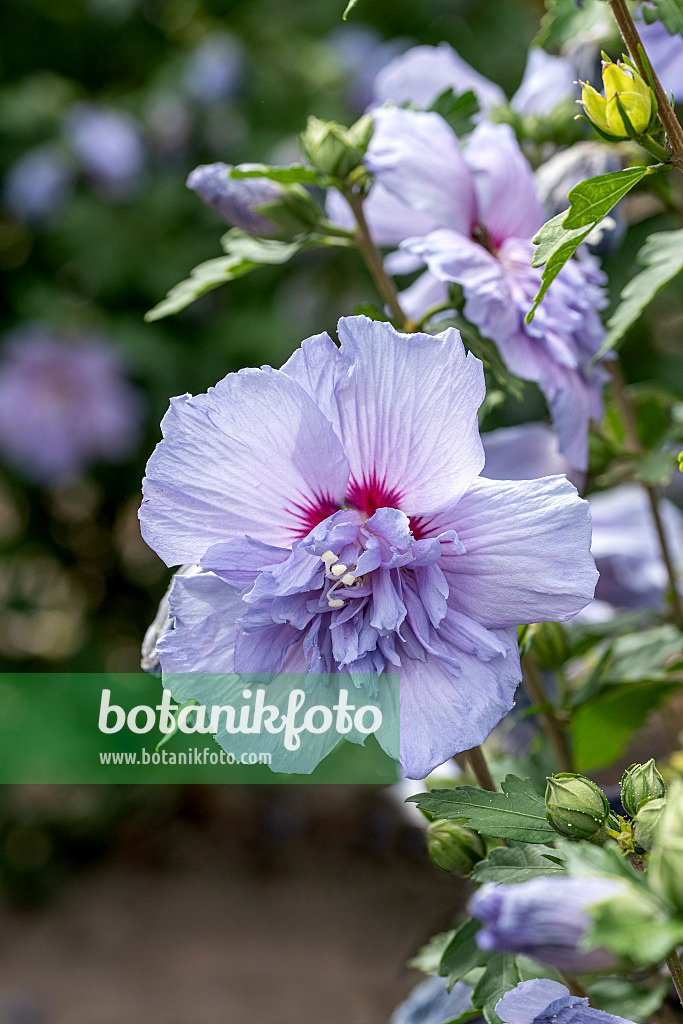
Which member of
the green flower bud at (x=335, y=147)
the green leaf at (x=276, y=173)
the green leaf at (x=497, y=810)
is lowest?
the green leaf at (x=497, y=810)

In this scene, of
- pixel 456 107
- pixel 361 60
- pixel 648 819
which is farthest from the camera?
pixel 361 60

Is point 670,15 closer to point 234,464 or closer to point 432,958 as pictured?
point 234,464

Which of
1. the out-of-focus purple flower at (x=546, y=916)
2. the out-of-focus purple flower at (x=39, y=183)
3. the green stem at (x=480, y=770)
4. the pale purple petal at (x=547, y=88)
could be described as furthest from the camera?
the out-of-focus purple flower at (x=39, y=183)

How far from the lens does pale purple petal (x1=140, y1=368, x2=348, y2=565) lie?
426 millimetres

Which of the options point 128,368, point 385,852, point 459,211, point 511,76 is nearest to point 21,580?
point 128,368

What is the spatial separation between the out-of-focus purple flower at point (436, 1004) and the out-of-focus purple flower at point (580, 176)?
0.46 metres

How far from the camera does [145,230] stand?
1.71m

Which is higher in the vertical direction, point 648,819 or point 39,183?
point 648,819

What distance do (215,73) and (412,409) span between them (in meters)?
1.42

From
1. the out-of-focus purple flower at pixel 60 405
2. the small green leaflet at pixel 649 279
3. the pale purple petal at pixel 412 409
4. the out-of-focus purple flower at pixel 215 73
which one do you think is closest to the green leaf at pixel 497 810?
the pale purple petal at pixel 412 409

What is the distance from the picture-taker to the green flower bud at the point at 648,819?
15.6 inches

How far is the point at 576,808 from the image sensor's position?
1.37 ft

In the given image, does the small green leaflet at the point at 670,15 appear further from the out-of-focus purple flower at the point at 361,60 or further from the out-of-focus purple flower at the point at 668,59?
the out-of-focus purple flower at the point at 361,60

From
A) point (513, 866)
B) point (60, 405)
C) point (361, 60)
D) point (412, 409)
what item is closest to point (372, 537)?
point (412, 409)
